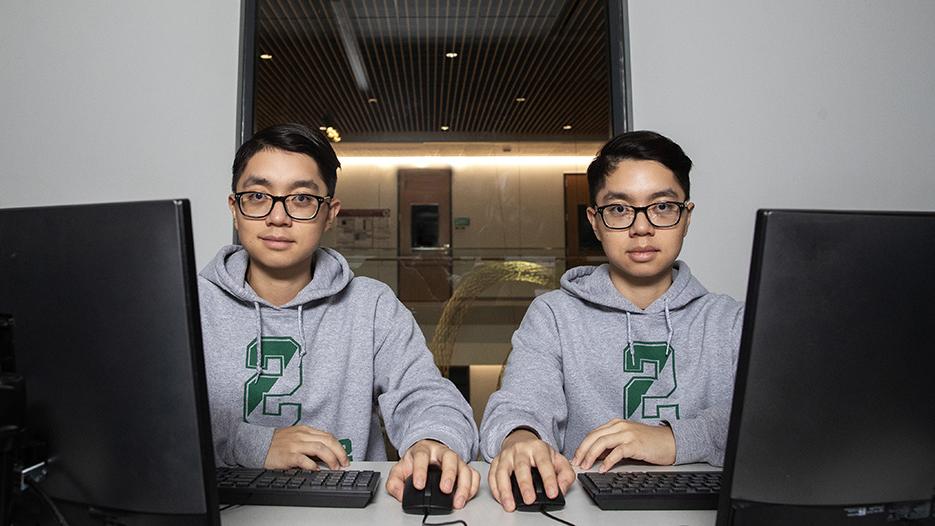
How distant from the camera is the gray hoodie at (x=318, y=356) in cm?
133

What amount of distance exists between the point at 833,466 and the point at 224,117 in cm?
216

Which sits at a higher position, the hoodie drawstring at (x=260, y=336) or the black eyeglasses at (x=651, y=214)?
the black eyeglasses at (x=651, y=214)

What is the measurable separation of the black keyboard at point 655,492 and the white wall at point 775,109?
1434 mm

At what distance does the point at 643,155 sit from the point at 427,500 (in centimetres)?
96

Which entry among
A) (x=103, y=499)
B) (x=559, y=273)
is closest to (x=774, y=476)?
(x=103, y=499)

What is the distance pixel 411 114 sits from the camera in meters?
2.55

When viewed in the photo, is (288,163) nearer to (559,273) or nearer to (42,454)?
(42,454)

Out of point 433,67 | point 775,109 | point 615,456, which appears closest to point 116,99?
point 433,67

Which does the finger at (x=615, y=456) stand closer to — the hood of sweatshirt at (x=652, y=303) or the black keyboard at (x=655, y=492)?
the black keyboard at (x=655, y=492)

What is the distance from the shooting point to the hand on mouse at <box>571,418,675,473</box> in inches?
39.2

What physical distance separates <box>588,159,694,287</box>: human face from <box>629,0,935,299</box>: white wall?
2.81 ft

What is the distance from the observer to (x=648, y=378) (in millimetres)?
1420

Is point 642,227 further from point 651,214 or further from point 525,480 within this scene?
point 525,480

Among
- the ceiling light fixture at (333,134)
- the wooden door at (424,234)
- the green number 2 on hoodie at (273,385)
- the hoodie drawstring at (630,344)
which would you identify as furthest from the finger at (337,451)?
the ceiling light fixture at (333,134)
